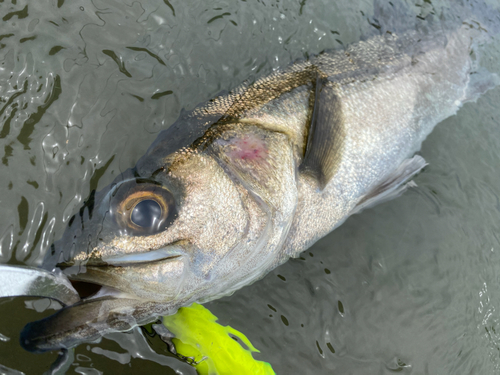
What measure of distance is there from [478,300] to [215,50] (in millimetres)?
2730

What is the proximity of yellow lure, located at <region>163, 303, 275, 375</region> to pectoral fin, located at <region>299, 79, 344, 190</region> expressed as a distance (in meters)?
1.03

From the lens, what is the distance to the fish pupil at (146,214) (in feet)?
5.04

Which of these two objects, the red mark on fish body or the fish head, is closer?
the fish head

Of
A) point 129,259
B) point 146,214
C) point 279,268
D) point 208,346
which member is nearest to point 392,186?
point 279,268

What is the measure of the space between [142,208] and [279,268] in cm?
113

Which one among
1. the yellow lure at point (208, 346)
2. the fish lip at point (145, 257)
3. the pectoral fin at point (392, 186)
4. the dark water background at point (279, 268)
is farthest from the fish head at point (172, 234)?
the pectoral fin at point (392, 186)

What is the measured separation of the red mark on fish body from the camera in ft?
5.91

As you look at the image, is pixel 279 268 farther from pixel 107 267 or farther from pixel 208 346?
pixel 107 267

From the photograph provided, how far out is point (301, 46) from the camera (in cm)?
270

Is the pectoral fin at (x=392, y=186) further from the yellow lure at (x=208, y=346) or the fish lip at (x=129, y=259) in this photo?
the fish lip at (x=129, y=259)

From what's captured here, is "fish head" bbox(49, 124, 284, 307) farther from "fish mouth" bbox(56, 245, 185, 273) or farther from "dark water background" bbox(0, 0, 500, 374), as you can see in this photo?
"dark water background" bbox(0, 0, 500, 374)

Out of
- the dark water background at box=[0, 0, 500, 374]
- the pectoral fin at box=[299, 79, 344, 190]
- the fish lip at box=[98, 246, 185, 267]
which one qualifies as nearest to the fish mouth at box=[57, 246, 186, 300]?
the fish lip at box=[98, 246, 185, 267]

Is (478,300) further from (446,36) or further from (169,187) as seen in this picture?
(169,187)

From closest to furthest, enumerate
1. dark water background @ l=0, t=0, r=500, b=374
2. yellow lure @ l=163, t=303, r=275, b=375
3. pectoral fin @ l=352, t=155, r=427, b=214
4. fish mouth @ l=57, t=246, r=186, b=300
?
fish mouth @ l=57, t=246, r=186, b=300
yellow lure @ l=163, t=303, r=275, b=375
dark water background @ l=0, t=0, r=500, b=374
pectoral fin @ l=352, t=155, r=427, b=214
